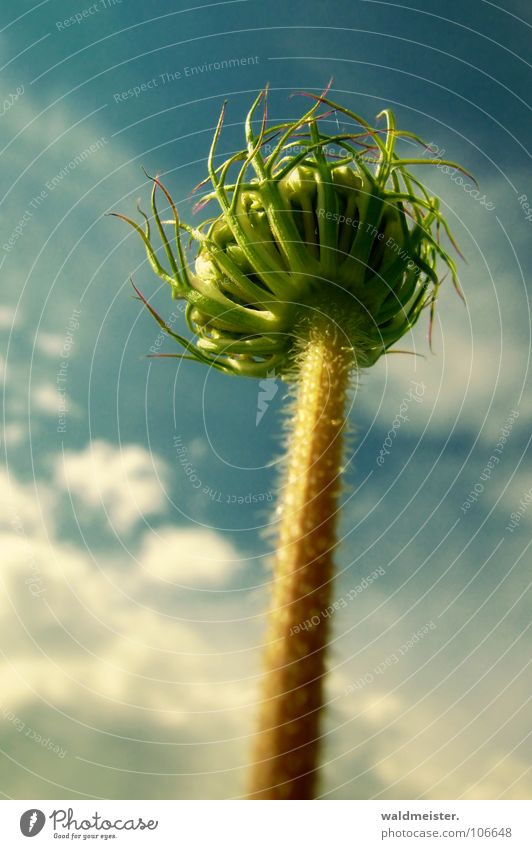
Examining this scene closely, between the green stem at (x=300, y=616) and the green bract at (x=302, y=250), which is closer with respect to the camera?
the green stem at (x=300, y=616)
